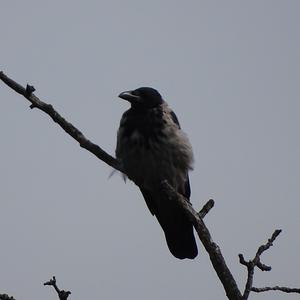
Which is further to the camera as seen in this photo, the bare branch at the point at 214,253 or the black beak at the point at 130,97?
the black beak at the point at 130,97

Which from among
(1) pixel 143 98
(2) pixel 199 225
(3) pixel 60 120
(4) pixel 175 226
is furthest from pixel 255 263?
(1) pixel 143 98

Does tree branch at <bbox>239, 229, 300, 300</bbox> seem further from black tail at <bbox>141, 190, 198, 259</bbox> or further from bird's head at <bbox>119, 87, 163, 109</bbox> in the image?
bird's head at <bbox>119, 87, 163, 109</bbox>

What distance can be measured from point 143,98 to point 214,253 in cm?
355

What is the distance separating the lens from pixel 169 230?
7.70 m

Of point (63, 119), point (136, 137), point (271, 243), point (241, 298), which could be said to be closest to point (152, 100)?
point (136, 137)

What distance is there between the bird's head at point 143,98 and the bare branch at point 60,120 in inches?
92.1

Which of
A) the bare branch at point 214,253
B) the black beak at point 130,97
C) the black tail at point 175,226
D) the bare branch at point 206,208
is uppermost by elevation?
the black beak at point 130,97

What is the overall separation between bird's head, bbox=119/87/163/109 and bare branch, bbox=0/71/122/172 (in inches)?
92.1

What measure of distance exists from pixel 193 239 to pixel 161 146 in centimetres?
122

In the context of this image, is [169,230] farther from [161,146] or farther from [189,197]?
[161,146]

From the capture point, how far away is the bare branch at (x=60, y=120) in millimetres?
4969

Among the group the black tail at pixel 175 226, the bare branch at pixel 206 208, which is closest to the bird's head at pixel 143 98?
the black tail at pixel 175 226

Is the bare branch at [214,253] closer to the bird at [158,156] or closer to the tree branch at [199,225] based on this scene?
the tree branch at [199,225]

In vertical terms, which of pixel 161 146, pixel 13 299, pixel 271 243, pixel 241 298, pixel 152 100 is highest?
pixel 152 100
